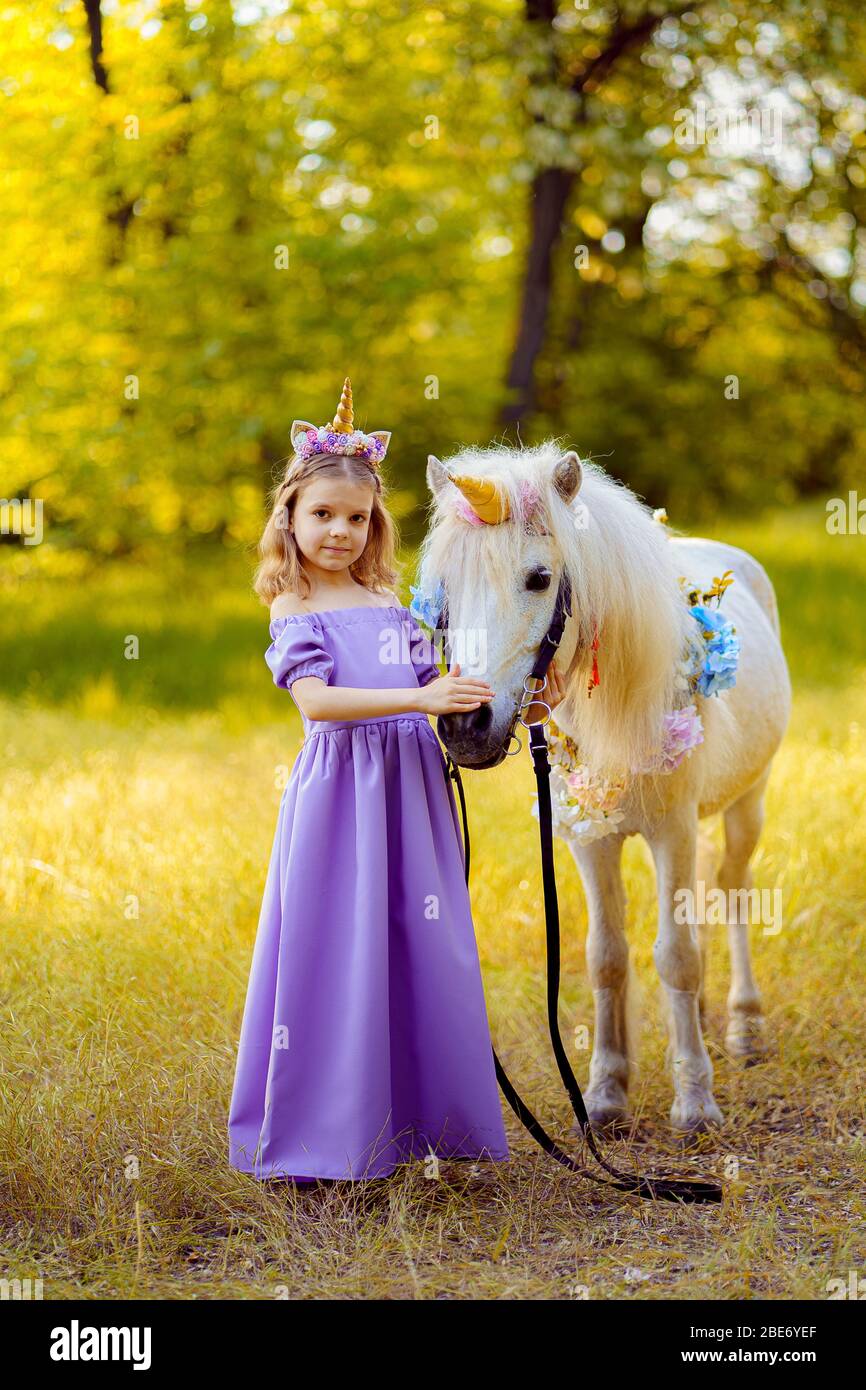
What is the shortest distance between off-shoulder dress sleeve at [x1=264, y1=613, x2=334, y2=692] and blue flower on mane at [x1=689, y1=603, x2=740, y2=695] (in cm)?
104

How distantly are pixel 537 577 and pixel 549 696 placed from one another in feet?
0.91

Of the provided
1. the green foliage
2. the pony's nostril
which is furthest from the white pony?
the green foliage

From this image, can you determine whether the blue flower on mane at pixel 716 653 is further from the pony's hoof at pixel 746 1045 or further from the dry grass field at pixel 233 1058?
the pony's hoof at pixel 746 1045

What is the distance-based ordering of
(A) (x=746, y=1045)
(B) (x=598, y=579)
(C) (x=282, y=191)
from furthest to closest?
1. (C) (x=282, y=191)
2. (A) (x=746, y=1045)
3. (B) (x=598, y=579)

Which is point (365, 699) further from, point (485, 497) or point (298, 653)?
point (485, 497)

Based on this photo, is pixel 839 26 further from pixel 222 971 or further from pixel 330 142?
pixel 222 971

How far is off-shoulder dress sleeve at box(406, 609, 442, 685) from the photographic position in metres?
3.15

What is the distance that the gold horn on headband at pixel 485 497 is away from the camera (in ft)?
8.80

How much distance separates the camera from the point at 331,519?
10.0 feet

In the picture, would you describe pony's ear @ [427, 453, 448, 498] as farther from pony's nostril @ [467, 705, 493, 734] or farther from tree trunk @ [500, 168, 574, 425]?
tree trunk @ [500, 168, 574, 425]

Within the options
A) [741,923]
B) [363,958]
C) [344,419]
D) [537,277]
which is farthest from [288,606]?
[537,277]

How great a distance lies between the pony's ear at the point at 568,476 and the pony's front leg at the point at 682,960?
1067 millimetres

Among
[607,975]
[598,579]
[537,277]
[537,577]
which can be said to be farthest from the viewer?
[537,277]

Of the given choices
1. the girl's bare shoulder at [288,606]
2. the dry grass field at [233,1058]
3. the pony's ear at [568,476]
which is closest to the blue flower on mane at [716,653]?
the pony's ear at [568,476]
